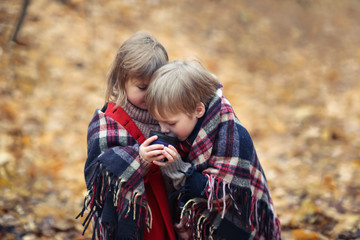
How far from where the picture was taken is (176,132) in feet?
7.31

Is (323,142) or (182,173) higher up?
(323,142)

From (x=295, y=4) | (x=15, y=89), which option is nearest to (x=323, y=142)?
(x=15, y=89)

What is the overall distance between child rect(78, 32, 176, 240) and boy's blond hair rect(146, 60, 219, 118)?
0.13m

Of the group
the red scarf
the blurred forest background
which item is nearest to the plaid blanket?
the red scarf

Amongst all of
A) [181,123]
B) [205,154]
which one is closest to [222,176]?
[205,154]

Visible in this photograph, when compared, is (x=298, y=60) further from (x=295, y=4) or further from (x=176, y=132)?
(x=176, y=132)

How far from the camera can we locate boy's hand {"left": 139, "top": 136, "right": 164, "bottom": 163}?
6.73 ft

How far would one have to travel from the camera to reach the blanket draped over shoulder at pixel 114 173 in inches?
83.8

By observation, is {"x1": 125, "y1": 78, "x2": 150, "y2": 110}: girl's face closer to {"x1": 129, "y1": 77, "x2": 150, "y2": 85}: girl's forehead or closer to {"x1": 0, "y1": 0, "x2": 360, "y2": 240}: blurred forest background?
{"x1": 129, "y1": 77, "x2": 150, "y2": 85}: girl's forehead

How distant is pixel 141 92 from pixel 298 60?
650 centimetres

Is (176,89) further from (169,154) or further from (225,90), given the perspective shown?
(225,90)

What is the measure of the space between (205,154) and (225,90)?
15.3ft

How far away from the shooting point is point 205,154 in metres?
2.24

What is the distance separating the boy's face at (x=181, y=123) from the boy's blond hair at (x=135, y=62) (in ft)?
0.93
